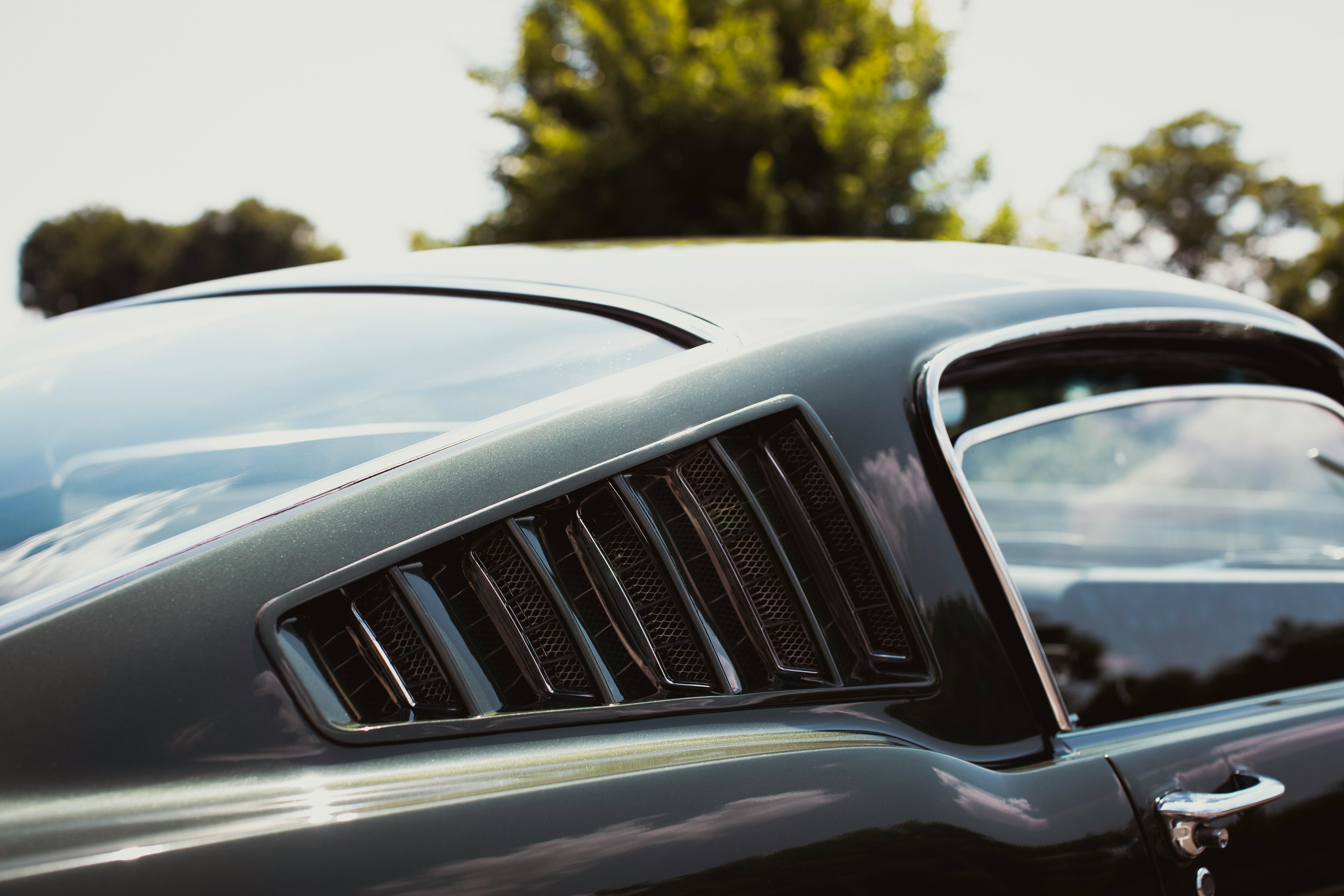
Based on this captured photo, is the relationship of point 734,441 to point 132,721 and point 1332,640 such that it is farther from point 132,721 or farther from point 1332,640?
point 1332,640

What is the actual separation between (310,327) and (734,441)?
824 mm

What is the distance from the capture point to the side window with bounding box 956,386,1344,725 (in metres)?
2.08

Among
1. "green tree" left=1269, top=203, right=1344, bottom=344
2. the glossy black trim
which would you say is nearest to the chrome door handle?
the glossy black trim

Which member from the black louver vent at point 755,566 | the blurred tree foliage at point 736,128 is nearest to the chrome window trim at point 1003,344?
the black louver vent at point 755,566

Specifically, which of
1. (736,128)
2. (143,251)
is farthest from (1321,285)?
(143,251)

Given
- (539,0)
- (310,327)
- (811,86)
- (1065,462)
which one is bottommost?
(1065,462)

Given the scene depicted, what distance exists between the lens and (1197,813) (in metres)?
1.26

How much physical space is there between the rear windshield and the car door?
710mm

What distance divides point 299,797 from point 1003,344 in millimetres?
1199

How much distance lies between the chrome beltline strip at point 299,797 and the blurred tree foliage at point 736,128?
31.9 ft

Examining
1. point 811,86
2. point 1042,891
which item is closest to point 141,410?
point 1042,891

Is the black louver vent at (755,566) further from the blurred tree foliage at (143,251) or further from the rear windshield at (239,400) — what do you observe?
the blurred tree foliage at (143,251)

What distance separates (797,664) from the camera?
1218 mm

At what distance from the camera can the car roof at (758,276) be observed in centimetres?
146
